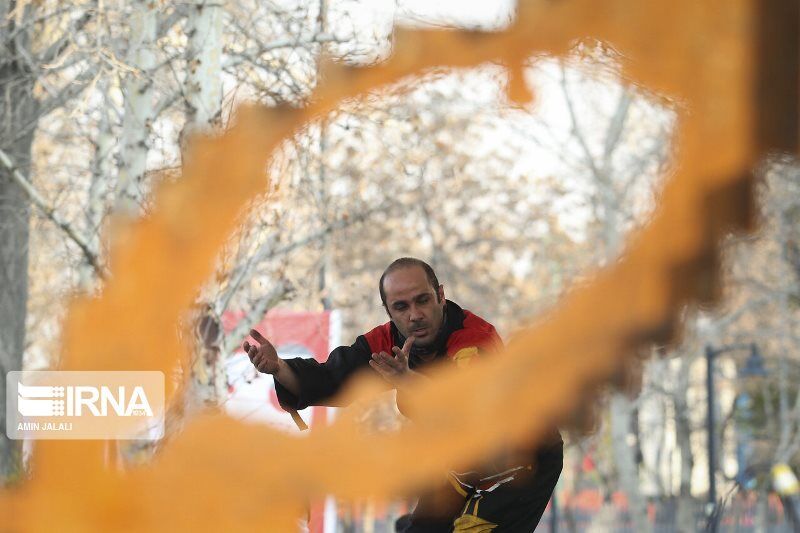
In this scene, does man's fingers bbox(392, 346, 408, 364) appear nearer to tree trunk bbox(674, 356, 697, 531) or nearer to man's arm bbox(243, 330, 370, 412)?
man's arm bbox(243, 330, 370, 412)

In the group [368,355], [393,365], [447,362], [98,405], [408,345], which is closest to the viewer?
[393,365]

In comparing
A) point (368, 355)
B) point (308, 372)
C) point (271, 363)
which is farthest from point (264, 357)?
point (368, 355)

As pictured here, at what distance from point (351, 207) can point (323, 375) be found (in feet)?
23.5

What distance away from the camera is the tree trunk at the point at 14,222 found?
10234mm

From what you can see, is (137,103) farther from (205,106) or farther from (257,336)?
(257,336)

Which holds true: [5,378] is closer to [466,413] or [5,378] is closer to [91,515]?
[91,515]

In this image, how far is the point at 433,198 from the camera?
16.5 m

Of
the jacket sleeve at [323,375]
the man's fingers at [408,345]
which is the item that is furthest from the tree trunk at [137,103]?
the man's fingers at [408,345]

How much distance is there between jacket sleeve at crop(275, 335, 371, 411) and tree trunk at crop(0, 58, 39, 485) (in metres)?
5.36

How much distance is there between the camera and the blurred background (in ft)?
28.7

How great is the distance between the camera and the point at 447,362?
4957 mm

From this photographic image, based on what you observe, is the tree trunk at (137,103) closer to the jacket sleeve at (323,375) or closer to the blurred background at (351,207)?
the blurred background at (351,207)

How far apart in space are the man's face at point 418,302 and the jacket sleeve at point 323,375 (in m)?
0.39

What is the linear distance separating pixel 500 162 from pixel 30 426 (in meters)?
9.73
